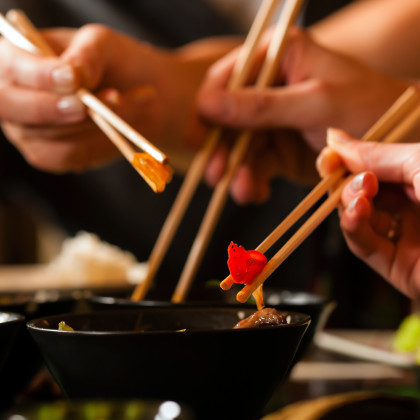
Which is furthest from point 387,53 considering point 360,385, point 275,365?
point 275,365

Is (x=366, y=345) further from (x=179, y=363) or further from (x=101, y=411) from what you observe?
(x=101, y=411)

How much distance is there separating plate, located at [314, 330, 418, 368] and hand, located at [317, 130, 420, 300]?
252mm

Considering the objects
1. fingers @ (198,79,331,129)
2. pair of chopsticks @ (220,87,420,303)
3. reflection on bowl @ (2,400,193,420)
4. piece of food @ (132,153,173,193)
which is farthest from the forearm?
reflection on bowl @ (2,400,193,420)

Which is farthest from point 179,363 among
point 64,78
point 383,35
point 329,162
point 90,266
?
point 383,35

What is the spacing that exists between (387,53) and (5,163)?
1.54 metres

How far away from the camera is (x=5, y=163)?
2.61m

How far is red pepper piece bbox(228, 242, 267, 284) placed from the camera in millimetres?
565

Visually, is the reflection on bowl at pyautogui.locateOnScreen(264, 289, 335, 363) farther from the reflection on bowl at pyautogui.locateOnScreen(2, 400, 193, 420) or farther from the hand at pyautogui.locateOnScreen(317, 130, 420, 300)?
the reflection on bowl at pyautogui.locateOnScreen(2, 400, 193, 420)

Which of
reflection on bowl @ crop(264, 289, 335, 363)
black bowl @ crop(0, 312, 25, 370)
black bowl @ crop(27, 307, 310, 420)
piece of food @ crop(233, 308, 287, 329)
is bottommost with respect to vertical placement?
black bowl @ crop(27, 307, 310, 420)

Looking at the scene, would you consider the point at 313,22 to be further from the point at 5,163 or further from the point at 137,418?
the point at 137,418

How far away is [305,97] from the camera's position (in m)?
1.08

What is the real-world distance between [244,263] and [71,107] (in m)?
0.47

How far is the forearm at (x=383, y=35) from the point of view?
178cm

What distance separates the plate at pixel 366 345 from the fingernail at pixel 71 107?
489mm
